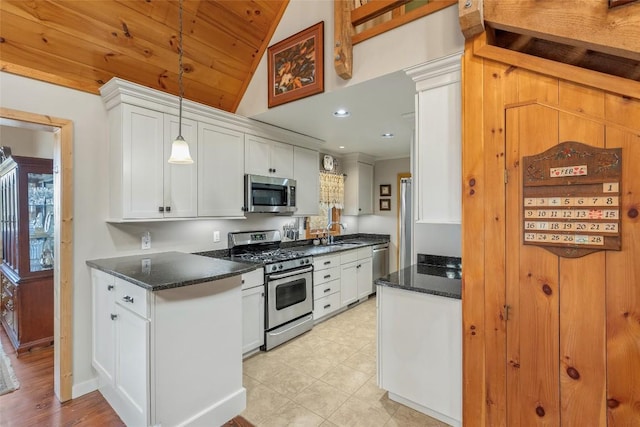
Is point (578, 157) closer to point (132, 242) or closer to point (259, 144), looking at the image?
point (259, 144)

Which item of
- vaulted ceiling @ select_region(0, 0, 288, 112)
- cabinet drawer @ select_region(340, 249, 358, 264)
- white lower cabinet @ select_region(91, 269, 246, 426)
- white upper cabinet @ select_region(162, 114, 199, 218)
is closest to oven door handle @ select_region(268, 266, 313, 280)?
cabinet drawer @ select_region(340, 249, 358, 264)

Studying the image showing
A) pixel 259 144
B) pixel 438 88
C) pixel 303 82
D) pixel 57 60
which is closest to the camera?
pixel 438 88

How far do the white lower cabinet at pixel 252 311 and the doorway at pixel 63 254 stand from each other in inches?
52.5

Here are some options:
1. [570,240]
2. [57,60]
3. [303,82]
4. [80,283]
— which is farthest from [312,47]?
[80,283]

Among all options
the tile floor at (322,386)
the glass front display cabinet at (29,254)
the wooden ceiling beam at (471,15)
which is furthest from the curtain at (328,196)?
the wooden ceiling beam at (471,15)

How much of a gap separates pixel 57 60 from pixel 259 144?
1777 mm

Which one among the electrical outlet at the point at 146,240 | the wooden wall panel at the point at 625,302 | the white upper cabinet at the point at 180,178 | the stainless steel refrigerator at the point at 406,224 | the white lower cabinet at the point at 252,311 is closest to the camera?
the wooden wall panel at the point at 625,302

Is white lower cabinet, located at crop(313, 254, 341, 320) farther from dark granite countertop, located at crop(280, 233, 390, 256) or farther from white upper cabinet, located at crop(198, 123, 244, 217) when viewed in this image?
white upper cabinet, located at crop(198, 123, 244, 217)

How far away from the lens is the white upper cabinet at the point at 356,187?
16.6 ft

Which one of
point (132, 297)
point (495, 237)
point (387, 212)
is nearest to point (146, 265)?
point (132, 297)

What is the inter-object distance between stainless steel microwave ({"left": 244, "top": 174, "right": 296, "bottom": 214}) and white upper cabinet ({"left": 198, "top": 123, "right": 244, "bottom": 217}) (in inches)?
3.0

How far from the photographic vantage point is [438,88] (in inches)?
75.5

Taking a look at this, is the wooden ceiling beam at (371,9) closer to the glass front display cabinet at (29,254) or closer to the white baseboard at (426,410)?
the white baseboard at (426,410)

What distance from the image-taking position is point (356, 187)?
5.05 metres
